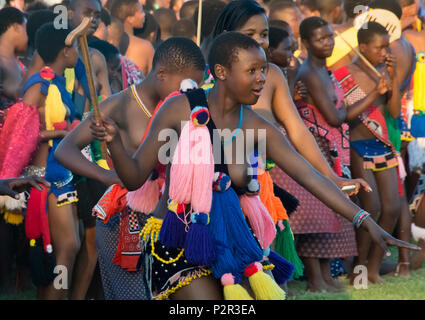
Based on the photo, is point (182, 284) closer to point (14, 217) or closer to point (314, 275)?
point (14, 217)

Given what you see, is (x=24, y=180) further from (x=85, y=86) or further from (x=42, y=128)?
(x=85, y=86)

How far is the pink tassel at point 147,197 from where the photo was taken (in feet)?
15.2

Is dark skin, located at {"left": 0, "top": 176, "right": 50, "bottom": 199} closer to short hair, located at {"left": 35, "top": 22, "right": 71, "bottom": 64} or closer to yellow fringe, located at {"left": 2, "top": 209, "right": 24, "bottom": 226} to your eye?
yellow fringe, located at {"left": 2, "top": 209, "right": 24, "bottom": 226}

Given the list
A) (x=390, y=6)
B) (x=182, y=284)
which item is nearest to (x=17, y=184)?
(x=182, y=284)

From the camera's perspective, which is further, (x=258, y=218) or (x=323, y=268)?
(x=323, y=268)

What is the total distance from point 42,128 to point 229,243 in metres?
2.70

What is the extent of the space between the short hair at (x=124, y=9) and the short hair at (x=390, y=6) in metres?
2.67

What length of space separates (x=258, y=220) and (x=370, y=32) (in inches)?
160

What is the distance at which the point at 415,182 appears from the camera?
927 centimetres

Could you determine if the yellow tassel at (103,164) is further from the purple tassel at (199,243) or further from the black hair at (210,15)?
the purple tassel at (199,243)

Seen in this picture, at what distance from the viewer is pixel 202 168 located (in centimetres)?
396

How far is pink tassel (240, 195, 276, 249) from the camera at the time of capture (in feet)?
13.7

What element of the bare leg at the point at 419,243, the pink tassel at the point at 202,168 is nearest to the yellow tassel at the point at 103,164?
the pink tassel at the point at 202,168

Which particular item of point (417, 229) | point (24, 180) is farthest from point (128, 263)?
point (417, 229)
